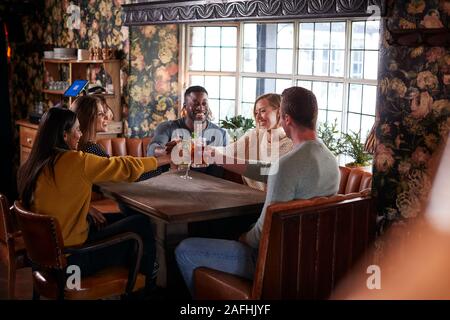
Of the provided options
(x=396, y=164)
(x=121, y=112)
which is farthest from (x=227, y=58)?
(x=396, y=164)

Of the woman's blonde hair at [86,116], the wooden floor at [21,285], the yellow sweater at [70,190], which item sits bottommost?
the wooden floor at [21,285]

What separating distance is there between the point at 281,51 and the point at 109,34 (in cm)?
213

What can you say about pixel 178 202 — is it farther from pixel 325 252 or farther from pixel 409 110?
pixel 409 110

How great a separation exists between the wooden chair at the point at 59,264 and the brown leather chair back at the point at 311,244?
731 mm

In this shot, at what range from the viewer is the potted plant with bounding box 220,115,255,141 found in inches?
225

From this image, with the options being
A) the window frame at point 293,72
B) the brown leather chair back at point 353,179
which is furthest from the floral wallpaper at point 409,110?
the window frame at point 293,72

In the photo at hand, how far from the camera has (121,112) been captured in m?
6.71

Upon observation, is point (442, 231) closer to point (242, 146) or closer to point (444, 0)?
point (444, 0)

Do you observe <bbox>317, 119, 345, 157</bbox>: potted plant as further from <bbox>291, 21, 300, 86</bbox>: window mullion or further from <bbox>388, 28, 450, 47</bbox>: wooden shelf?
<bbox>388, 28, 450, 47</bbox>: wooden shelf

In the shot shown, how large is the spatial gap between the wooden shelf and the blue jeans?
50.6 inches

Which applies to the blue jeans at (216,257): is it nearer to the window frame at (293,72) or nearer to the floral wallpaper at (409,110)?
the floral wallpaper at (409,110)

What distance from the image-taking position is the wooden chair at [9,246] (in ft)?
11.6

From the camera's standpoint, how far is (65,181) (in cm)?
324

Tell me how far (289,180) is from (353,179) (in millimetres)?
1521
